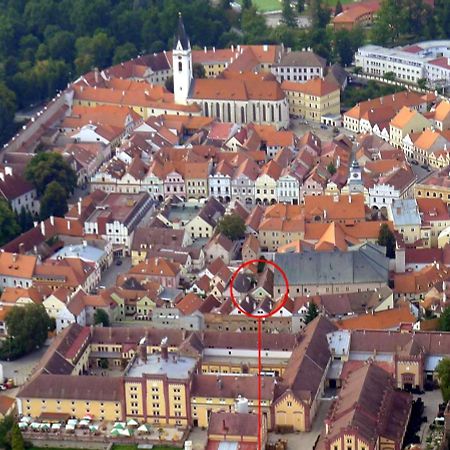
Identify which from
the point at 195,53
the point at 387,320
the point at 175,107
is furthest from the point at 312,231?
the point at 195,53

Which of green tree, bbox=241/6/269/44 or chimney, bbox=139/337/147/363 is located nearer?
chimney, bbox=139/337/147/363

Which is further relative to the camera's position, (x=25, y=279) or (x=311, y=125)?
(x=311, y=125)

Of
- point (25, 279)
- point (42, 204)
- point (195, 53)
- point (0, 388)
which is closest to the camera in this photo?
point (0, 388)

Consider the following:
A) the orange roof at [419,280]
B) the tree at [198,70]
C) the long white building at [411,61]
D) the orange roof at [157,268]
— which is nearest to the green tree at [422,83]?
the long white building at [411,61]

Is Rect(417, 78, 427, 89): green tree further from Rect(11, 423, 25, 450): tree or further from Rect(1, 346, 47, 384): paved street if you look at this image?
Rect(11, 423, 25, 450): tree

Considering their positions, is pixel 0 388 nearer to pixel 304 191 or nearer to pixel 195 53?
pixel 304 191

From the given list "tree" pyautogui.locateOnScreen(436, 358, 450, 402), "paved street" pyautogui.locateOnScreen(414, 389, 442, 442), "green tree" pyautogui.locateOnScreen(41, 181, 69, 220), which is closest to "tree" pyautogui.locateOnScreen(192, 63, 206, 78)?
"green tree" pyautogui.locateOnScreen(41, 181, 69, 220)

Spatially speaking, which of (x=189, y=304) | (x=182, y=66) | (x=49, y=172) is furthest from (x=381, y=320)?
(x=182, y=66)
